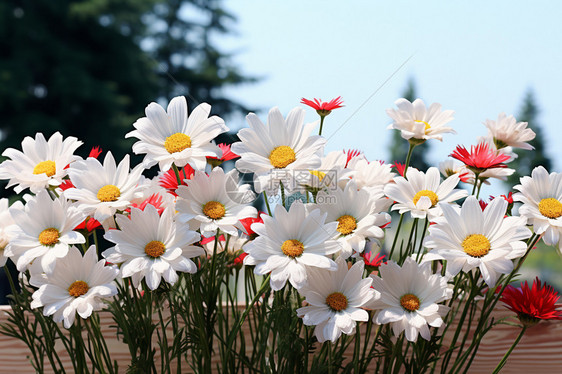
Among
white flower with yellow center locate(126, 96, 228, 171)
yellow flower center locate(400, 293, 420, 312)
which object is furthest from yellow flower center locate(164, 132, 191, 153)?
yellow flower center locate(400, 293, 420, 312)

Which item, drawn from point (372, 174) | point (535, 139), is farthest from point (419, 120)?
point (535, 139)

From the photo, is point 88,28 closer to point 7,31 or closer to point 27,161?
point 7,31

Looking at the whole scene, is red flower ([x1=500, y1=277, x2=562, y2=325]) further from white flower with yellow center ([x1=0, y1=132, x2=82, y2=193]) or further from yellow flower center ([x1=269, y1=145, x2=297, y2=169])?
white flower with yellow center ([x1=0, y1=132, x2=82, y2=193])

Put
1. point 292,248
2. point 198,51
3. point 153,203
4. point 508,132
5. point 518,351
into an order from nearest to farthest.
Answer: point 292,248, point 153,203, point 508,132, point 518,351, point 198,51

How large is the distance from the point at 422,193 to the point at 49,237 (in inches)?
18.9

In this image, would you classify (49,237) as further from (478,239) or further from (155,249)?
(478,239)

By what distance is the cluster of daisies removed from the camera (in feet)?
2.19

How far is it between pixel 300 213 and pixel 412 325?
0.19 meters

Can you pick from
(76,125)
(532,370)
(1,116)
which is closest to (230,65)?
(76,125)

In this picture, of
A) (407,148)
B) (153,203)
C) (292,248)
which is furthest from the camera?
(407,148)

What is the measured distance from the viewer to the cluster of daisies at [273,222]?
2.19ft

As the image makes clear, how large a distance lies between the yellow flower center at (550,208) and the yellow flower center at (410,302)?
19 cm

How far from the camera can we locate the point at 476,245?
27.0 inches

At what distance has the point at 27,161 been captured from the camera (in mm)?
802
